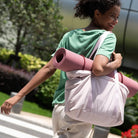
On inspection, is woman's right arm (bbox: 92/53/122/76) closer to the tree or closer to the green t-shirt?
the green t-shirt

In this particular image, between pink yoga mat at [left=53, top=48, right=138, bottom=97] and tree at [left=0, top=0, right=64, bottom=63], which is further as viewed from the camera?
tree at [left=0, top=0, right=64, bottom=63]

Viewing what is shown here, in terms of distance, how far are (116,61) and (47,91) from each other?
9.31 metres

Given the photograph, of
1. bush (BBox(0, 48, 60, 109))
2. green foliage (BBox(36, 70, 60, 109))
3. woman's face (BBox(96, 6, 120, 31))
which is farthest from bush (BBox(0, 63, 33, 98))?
woman's face (BBox(96, 6, 120, 31))

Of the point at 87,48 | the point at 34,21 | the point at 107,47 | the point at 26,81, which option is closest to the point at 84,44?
the point at 87,48

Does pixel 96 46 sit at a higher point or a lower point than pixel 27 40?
higher

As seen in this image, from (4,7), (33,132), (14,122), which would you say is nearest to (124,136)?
(33,132)

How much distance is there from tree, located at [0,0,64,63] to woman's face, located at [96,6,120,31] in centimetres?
1137

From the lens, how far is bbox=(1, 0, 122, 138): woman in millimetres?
2029

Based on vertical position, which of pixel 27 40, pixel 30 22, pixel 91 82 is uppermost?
pixel 91 82

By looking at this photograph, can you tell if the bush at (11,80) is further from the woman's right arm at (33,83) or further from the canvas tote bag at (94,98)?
the canvas tote bag at (94,98)

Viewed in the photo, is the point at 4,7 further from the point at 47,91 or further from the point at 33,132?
the point at 33,132

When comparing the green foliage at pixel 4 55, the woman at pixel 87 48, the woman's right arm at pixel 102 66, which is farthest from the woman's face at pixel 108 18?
the green foliage at pixel 4 55

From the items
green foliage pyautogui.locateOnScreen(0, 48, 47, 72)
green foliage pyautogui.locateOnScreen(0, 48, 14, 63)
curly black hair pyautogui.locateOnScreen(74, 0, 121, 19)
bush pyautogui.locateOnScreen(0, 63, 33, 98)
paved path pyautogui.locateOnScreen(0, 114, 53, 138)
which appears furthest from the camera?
green foliage pyautogui.locateOnScreen(0, 48, 14, 63)

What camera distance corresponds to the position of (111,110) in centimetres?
195
